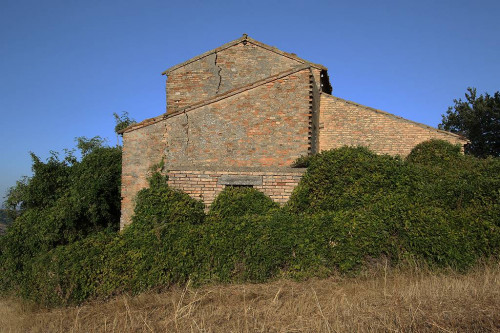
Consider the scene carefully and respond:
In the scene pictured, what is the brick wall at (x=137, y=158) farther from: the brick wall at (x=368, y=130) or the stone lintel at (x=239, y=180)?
the brick wall at (x=368, y=130)

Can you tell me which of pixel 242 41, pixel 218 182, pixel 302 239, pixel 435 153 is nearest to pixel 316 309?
pixel 302 239

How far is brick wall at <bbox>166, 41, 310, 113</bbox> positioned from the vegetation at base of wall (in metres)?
6.87

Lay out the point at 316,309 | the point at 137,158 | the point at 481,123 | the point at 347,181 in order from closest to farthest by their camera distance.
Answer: the point at 316,309 → the point at 347,181 → the point at 137,158 → the point at 481,123

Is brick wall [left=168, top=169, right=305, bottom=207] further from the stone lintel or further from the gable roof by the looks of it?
the gable roof

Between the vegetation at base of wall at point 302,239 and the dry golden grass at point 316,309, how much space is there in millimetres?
361

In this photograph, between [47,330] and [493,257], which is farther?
[493,257]

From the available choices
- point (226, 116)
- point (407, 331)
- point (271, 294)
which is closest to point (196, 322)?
point (271, 294)

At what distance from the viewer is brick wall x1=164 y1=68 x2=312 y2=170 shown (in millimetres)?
10727

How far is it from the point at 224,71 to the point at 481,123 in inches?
821

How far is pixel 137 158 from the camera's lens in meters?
11.1

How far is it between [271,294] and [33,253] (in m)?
9.51

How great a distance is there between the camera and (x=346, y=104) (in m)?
14.0

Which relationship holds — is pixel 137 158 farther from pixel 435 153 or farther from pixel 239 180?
pixel 435 153

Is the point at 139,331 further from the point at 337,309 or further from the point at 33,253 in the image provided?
the point at 33,253
